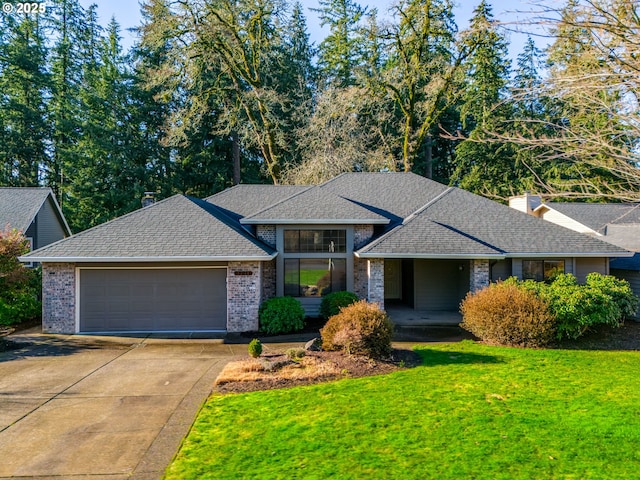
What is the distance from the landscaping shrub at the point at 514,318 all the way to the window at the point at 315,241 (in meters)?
A: 5.15

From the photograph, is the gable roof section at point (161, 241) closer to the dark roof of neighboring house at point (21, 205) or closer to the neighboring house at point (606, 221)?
the dark roof of neighboring house at point (21, 205)

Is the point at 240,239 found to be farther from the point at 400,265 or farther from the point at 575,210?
the point at 575,210

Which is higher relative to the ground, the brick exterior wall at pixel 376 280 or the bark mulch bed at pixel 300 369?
the brick exterior wall at pixel 376 280

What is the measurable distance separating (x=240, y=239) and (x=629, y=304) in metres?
11.7

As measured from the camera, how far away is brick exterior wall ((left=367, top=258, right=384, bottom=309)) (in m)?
13.8

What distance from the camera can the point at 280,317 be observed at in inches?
501

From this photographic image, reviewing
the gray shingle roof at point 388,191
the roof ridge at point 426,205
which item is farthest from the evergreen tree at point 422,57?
the roof ridge at point 426,205

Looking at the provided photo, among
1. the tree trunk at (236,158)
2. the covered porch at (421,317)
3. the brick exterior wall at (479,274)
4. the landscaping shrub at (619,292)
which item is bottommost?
the covered porch at (421,317)

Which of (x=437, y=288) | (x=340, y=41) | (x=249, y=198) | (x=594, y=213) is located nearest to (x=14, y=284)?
(x=249, y=198)

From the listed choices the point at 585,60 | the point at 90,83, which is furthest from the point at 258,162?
the point at 585,60

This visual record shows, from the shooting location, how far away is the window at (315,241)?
14805 millimetres

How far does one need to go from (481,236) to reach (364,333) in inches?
299

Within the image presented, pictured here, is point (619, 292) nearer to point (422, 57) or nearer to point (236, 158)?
point (422, 57)

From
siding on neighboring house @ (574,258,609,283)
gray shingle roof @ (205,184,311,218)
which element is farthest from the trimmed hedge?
gray shingle roof @ (205,184,311,218)
